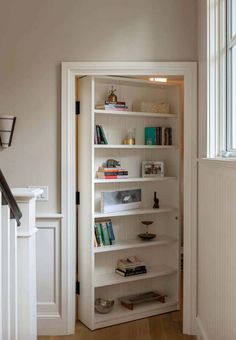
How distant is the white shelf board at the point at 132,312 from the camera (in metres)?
3.48

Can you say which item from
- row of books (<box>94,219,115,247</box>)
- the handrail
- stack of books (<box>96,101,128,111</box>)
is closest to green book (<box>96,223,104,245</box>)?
row of books (<box>94,219,115,247</box>)

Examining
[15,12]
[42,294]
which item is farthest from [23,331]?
[15,12]

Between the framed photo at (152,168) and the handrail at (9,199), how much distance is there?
1.99 meters

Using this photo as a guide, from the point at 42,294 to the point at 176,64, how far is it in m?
2.15

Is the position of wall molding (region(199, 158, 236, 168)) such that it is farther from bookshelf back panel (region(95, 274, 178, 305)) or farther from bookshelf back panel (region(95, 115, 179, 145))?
bookshelf back panel (region(95, 274, 178, 305))

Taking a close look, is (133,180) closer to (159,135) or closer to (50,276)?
(159,135)

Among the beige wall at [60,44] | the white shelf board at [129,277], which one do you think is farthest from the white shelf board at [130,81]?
the white shelf board at [129,277]

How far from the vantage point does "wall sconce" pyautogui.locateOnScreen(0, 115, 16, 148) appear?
10.3ft

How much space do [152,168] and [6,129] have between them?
1450 millimetres

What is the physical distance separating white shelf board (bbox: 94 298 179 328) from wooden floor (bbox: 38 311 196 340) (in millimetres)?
48

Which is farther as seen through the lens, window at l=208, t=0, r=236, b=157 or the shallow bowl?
the shallow bowl

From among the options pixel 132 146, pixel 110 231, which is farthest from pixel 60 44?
pixel 110 231

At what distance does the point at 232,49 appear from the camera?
266 cm

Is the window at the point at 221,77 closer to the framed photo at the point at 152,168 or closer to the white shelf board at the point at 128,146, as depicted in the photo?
the white shelf board at the point at 128,146
